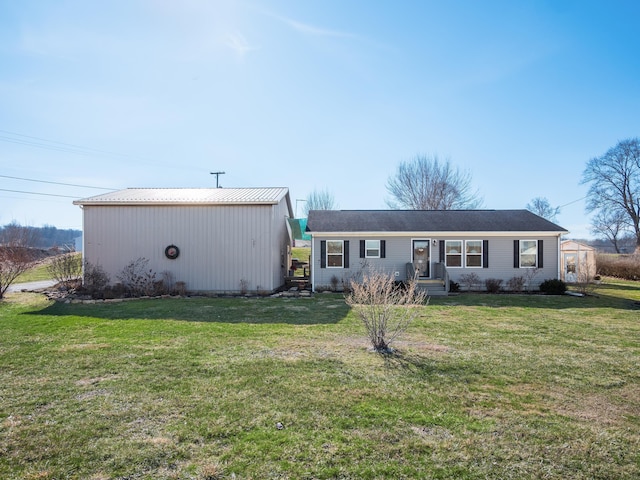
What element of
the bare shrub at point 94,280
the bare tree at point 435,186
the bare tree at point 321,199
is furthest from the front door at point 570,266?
the bare shrub at point 94,280

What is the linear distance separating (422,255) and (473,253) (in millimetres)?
2272

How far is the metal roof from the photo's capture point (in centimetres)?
1453

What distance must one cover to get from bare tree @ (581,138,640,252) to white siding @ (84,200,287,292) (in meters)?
33.9

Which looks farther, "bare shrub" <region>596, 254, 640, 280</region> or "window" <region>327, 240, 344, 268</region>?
"bare shrub" <region>596, 254, 640, 280</region>

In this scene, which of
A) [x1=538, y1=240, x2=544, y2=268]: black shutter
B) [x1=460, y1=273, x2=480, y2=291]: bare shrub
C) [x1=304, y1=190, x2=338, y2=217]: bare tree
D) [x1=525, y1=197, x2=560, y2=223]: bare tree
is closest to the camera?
[x1=460, y1=273, x2=480, y2=291]: bare shrub

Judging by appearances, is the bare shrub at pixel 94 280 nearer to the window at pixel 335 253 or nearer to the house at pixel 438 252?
the house at pixel 438 252

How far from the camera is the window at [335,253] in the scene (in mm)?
15773

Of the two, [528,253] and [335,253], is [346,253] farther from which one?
[528,253]

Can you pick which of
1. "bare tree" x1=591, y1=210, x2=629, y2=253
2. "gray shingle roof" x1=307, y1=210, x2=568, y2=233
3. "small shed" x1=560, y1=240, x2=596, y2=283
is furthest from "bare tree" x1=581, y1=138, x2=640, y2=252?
"gray shingle roof" x1=307, y1=210, x2=568, y2=233

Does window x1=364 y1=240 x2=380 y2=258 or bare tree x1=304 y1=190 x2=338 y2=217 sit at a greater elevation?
bare tree x1=304 y1=190 x2=338 y2=217

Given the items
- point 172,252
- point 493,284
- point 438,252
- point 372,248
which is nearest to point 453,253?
point 438,252

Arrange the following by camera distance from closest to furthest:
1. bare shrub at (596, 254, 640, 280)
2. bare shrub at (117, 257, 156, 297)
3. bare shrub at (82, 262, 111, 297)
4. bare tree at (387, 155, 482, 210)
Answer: bare shrub at (82, 262, 111, 297) < bare shrub at (117, 257, 156, 297) < bare shrub at (596, 254, 640, 280) < bare tree at (387, 155, 482, 210)

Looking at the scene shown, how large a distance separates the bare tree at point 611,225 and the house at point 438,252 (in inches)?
1000

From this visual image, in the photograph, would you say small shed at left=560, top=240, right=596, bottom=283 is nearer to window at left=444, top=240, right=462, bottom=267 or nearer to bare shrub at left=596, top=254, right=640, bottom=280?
bare shrub at left=596, top=254, right=640, bottom=280
